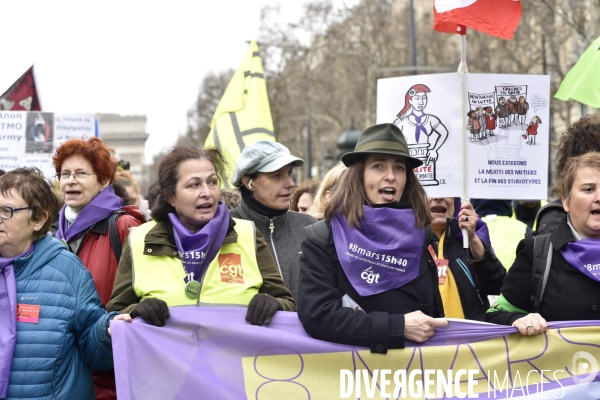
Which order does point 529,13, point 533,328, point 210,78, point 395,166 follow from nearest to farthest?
point 533,328, point 395,166, point 529,13, point 210,78

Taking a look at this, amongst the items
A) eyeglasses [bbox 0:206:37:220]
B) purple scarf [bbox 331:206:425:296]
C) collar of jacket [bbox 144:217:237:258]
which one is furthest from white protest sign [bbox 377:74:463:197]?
eyeglasses [bbox 0:206:37:220]

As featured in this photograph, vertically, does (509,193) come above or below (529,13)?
below

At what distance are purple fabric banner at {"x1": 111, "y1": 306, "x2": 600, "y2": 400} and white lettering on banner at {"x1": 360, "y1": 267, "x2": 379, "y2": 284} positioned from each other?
32cm

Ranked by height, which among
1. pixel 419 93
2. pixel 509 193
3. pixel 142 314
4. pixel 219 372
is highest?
pixel 419 93

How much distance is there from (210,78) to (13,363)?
5468cm

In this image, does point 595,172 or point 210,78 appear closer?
point 595,172

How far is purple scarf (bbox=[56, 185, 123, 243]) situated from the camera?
4.64 metres

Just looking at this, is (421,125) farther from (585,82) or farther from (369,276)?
(369,276)

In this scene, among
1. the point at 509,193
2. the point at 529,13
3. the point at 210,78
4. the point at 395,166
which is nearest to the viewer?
the point at 395,166

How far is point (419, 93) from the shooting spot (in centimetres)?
508

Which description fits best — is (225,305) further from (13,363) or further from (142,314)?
(13,363)

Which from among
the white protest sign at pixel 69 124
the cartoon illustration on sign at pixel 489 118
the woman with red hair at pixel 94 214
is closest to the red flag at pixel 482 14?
the cartoon illustration on sign at pixel 489 118

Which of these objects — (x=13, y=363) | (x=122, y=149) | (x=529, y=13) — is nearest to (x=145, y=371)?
(x=13, y=363)

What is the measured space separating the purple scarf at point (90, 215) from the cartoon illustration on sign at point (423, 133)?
68.2 inches
